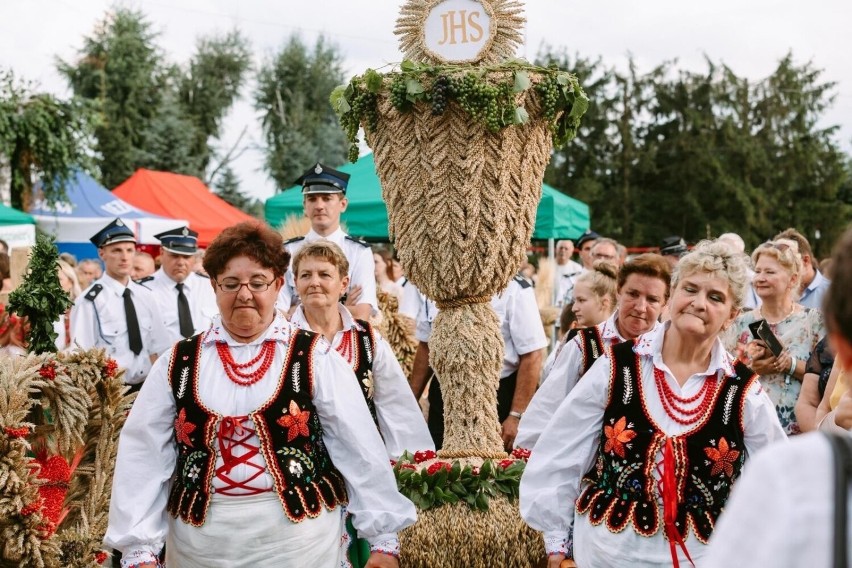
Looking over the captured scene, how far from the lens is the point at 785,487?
1183 mm

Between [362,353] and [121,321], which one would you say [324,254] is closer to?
[362,353]

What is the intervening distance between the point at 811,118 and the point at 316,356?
33542mm

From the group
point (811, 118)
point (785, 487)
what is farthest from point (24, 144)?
point (811, 118)

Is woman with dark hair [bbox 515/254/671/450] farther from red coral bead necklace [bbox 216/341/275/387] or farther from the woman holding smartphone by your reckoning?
the woman holding smartphone

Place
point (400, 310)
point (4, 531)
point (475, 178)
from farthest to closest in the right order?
point (400, 310) → point (475, 178) → point (4, 531)

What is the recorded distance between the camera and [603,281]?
16.5 ft

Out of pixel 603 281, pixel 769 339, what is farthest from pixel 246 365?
pixel 769 339

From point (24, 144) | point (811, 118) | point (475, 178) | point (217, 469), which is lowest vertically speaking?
point (217, 469)

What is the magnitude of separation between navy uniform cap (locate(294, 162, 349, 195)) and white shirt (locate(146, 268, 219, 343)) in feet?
4.96

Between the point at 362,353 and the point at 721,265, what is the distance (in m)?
1.70

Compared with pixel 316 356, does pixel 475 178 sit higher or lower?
higher

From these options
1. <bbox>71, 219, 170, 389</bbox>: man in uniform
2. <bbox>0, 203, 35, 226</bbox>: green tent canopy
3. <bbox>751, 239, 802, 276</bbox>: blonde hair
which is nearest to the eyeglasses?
<bbox>751, 239, 802, 276</bbox>: blonde hair

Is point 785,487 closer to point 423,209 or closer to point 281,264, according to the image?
point 281,264

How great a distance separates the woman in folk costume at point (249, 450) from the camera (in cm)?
302
